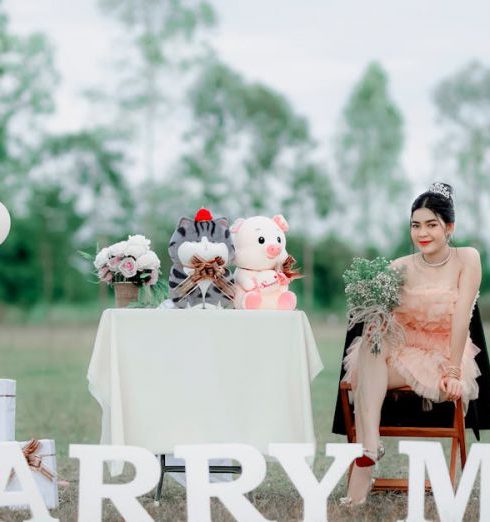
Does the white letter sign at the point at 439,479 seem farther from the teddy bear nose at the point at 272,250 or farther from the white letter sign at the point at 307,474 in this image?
the teddy bear nose at the point at 272,250

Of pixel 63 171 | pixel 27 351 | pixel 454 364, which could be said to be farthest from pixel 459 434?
pixel 63 171

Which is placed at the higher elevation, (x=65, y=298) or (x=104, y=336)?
(x=104, y=336)

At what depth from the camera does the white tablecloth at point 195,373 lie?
445cm

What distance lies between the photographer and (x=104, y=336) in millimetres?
4457

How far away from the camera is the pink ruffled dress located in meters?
4.71

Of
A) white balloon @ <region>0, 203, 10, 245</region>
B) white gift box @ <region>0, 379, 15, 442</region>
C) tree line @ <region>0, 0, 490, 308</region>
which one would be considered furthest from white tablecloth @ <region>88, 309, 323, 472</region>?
tree line @ <region>0, 0, 490, 308</region>

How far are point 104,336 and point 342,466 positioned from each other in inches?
44.5

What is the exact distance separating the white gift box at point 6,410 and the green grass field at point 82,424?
349 millimetres

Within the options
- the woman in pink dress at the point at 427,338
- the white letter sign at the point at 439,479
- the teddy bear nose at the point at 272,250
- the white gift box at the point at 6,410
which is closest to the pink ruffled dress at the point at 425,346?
the woman in pink dress at the point at 427,338

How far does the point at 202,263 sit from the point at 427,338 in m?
1.07

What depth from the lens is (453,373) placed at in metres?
4.66

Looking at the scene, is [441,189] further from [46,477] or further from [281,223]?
[46,477]

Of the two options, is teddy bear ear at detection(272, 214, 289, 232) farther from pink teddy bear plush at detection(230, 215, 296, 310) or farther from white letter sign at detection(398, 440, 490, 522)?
Result: white letter sign at detection(398, 440, 490, 522)

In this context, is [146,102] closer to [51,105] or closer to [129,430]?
[51,105]
